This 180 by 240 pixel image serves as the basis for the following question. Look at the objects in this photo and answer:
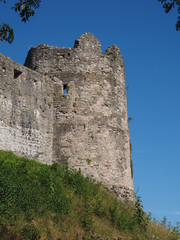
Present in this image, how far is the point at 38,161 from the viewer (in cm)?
1667

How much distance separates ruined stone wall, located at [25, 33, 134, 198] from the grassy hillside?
1080 mm

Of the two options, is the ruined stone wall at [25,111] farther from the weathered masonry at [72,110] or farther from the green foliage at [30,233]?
the green foliage at [30,233]

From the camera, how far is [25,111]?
55.0 feet

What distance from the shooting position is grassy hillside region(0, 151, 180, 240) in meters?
11.6

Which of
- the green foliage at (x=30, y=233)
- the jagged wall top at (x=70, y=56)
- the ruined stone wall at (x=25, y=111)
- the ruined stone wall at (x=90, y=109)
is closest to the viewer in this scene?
the green foliage at (x=30, y=233)

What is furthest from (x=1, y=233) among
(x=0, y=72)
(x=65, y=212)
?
(x=0, y=72)

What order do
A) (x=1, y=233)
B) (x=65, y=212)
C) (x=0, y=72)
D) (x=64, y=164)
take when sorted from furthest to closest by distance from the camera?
(x=64, y=164), (x=0, y=72), (x=65, y=212), (x=1, y=233)

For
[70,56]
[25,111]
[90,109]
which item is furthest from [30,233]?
[70,56]

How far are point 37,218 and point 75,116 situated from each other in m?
6.74

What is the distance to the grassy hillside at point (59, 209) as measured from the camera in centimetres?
1160

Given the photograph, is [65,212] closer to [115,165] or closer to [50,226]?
[50,226]

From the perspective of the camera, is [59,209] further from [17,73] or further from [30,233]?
[17,73]

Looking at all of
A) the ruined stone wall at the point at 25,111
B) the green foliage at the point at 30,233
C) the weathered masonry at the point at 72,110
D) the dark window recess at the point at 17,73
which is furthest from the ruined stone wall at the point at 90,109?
the green foliage at the point at 30,233

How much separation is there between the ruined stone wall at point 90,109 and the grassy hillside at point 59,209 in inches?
42.5
